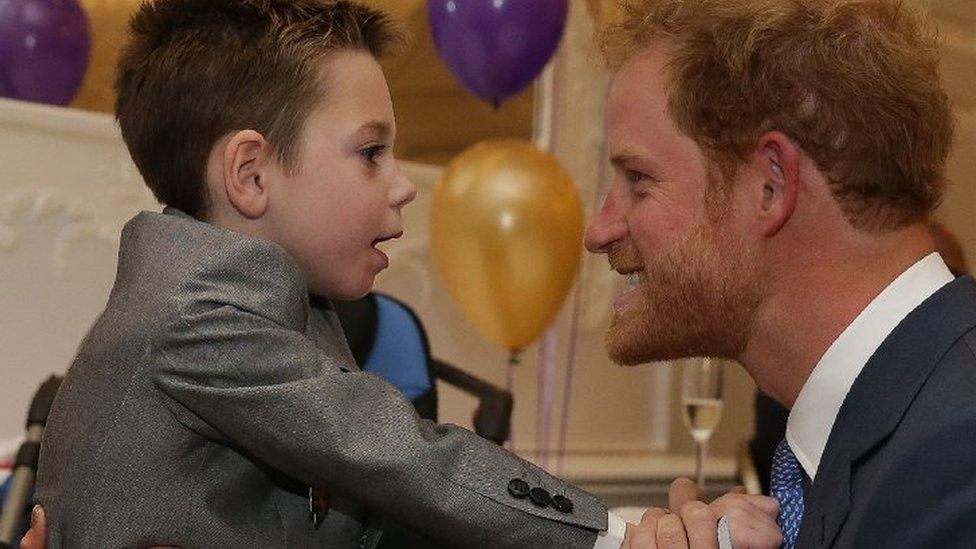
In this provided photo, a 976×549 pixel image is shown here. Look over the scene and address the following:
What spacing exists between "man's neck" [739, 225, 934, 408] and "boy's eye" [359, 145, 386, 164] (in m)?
0.51

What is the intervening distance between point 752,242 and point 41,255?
255 centimetres

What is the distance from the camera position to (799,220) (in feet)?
4.70

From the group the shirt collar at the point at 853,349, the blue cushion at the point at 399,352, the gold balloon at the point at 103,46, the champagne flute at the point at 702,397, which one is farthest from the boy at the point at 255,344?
the gold balloon at the point at 103,46

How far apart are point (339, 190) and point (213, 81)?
196 millimetres

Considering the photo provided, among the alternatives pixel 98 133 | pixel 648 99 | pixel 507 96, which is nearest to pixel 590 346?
pixel 507 96

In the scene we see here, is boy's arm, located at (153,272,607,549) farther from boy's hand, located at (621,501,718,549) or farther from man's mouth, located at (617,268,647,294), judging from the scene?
man's mouth, located at (617,268,647,294)

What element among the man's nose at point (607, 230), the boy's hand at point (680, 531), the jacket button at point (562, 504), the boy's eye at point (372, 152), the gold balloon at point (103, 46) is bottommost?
the gold balloon at point (103, 46)

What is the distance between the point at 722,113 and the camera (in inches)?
57.3

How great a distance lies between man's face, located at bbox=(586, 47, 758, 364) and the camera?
1485 millimetres

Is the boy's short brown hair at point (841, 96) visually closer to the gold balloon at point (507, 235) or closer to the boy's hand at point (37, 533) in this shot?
the boy's hand at point (37, 533)

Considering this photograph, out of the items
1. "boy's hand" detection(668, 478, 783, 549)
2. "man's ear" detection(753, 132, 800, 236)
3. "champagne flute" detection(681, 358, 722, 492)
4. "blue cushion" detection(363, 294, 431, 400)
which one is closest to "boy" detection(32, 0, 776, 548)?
"boy's hand" detection(668, 478, 783, 549)

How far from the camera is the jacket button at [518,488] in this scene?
1.41 metres

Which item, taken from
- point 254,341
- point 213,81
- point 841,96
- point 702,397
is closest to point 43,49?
point 213,81

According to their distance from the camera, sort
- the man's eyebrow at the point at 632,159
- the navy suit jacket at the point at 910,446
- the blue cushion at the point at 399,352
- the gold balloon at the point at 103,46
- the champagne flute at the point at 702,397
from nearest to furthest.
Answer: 1. the navy suit jacket at the point at 910,446
2. the man's eyebrow at the point at 632,159
3. the blue cushion at the point at 399,352
4. the champagne flute at the point at 702,397
5. the gold balloon at the point at 103,46
